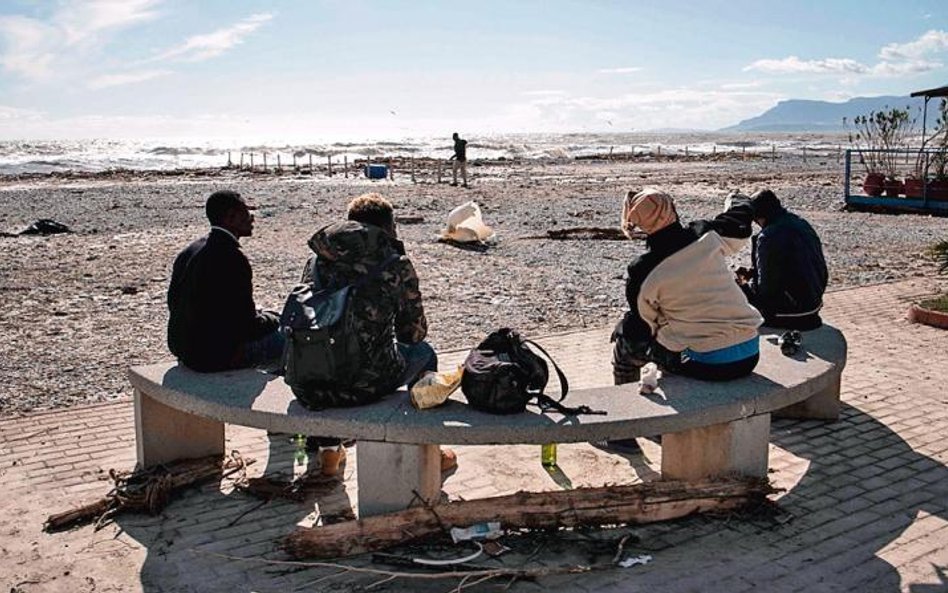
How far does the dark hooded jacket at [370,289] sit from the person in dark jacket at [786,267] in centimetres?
283

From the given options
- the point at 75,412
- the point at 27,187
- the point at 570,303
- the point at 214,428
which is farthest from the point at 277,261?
the point at 27,187

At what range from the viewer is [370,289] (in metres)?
4.30

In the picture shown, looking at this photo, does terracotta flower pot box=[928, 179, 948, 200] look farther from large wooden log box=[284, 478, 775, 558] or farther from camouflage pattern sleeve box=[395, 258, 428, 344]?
Result: camouflage pattern sleeve box=[395, 258, 428, 344]

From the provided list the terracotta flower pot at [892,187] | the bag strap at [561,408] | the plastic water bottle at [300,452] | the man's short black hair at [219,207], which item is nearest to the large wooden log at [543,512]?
the bag strap at [561,408]

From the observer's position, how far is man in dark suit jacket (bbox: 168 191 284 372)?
196 inches

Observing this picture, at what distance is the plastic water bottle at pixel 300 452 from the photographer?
5.43 meters

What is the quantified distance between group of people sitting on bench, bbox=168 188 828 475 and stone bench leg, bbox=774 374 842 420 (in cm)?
137

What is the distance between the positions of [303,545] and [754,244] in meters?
Answer: 3.87

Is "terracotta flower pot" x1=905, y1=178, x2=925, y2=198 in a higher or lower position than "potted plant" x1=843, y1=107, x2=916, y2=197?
lower

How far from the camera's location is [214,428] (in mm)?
5324

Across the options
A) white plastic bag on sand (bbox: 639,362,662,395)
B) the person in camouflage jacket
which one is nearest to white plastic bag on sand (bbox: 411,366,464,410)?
the person in camouflage jacket

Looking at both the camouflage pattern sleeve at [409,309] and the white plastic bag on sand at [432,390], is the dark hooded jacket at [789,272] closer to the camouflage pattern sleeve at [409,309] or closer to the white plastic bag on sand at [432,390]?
the camouflage pattern sleeve at [409,309]

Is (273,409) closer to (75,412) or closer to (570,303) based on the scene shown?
(75,412)

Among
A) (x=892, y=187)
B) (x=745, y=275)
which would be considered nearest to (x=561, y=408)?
(x=745, y=275)
